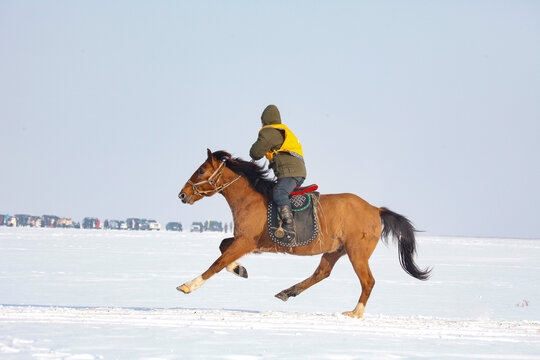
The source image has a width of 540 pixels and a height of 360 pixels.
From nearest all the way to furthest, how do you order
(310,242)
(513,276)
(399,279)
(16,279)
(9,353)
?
(9,353) → (310,242) → (16,279) → (399,279) → (513,276)

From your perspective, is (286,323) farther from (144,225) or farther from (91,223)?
(91,223)

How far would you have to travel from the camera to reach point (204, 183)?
918 centimetres

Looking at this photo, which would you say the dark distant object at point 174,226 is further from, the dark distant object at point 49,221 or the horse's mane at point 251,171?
the horse's mane at point 251,171

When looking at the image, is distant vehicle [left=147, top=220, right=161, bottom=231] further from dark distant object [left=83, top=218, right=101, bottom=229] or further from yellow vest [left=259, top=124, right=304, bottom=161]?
yellow vest [left=259, top=124, right=304, bottom=161]

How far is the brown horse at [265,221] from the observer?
8828 mm

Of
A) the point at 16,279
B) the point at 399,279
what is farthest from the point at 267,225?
the point at 399,279

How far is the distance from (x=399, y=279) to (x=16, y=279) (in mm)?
9480

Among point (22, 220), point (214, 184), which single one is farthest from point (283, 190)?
point (22, 220)

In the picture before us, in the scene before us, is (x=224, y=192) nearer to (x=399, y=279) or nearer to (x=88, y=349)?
(x=88, y=349)

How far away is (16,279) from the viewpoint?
14438 millimetres

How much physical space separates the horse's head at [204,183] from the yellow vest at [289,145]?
29.4 inches

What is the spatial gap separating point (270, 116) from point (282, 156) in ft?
1.92

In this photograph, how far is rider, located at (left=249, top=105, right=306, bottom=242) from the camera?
8.73 m

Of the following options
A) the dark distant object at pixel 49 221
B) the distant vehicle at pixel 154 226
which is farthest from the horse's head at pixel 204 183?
the dark distant object at pixel 49 221
